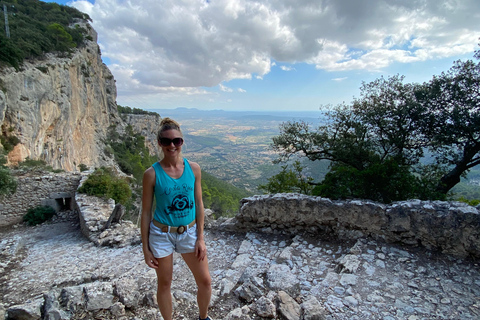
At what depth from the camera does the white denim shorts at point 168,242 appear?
91.9 inches

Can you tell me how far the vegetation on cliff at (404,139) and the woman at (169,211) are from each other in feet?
15.7

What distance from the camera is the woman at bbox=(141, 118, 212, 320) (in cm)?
229

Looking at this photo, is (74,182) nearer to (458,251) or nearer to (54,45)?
(458,251)

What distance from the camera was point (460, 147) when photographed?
7.88m

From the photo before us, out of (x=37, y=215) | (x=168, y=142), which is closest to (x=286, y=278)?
(x=168, y=142)

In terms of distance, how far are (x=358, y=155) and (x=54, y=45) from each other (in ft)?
89.5

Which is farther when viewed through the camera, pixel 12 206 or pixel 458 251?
pixel 12 206

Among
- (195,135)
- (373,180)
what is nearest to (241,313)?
(373,180)

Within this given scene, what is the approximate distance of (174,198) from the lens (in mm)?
2324

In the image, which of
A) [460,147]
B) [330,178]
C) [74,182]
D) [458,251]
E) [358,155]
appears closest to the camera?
[458,251]

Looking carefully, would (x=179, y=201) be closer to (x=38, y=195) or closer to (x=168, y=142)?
(x=168, y=142)

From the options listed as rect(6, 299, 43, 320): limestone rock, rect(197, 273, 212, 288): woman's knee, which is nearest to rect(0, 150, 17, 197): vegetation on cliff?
rect(6, 299, 43, 320): limestone rock

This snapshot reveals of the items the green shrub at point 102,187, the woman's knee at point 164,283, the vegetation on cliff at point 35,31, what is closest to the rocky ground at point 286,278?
the woman's knee at point 164,283

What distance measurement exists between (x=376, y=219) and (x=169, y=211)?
4.46 meters
